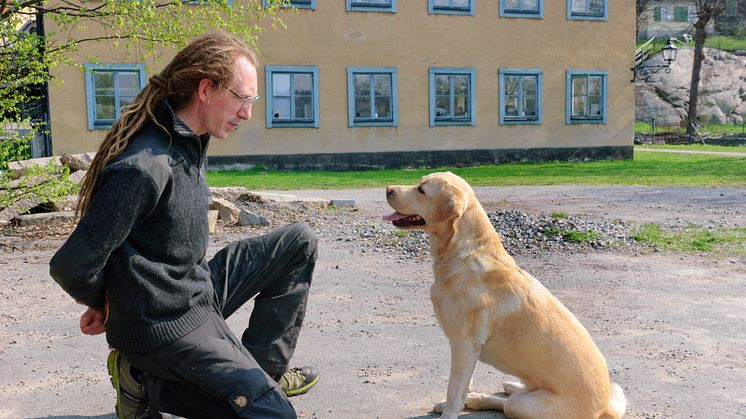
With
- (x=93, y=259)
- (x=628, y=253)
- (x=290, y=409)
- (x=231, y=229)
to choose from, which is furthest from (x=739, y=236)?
(x=93, y=259)

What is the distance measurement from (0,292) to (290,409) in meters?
5.35

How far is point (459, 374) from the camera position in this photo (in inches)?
154

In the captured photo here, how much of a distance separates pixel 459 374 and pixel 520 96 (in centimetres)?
2670

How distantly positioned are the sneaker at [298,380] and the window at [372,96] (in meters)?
22.9

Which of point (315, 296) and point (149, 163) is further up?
point (149, 163)

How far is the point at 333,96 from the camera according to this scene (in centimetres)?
2678

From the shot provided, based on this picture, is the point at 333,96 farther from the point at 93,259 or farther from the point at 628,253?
the point at 93,259

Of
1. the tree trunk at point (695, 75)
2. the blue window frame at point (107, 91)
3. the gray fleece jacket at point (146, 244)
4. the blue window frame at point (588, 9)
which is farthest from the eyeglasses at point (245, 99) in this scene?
the tree trunk at point (695, 75)

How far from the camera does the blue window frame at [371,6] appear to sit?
2652 centimetres

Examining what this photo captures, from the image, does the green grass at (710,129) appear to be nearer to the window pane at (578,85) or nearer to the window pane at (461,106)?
the window pane at (578,85)

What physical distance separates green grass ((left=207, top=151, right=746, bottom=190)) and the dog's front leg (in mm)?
15332

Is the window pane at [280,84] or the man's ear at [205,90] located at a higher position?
the window pane at [280,84]

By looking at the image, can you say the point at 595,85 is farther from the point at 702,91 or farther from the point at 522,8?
the point at 702,91

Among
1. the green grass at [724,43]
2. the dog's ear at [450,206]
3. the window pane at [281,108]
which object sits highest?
the green grass at [724,43]
